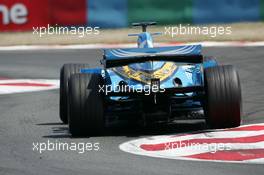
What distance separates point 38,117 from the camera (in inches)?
534

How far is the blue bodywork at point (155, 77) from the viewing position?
1129cm

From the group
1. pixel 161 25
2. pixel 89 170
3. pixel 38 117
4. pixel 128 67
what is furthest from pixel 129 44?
pixel 89 170

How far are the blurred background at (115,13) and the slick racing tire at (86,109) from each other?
14.4 meters

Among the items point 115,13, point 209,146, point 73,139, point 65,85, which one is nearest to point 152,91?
point 73,139

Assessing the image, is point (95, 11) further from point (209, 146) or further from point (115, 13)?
point (209, 146)

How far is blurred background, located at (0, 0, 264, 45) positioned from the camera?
25.5 metres

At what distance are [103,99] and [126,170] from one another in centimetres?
267

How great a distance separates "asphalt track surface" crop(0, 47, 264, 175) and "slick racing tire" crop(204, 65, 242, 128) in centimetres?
65

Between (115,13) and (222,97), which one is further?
(115,13)

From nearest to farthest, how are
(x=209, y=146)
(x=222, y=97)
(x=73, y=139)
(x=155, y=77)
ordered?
1. (x=209, y=146)
2. (x=222, y=97)
3. (x=73, y=139)
4. (x=155, y=77)

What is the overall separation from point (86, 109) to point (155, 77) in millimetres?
944

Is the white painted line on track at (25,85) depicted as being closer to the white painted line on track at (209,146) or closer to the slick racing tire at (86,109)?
the slick racing tire at (86,109)

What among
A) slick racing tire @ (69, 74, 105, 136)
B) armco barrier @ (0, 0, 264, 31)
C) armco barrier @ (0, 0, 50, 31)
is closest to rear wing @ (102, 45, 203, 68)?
slick racing tire @ (69, 74, 105, 136)

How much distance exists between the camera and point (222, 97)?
11.0m
